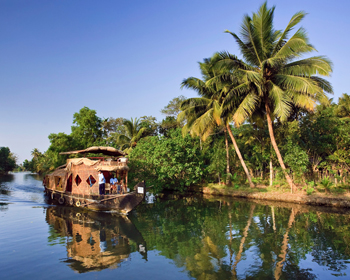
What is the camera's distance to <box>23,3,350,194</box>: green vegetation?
1238cm

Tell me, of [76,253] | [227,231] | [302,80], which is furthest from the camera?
[302,80]

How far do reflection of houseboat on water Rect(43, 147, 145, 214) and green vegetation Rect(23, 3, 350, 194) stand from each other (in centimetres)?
396

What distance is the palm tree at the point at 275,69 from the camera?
11844 millimetres

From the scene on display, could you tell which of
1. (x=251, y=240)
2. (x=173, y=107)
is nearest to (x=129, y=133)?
(x=173, y=107)

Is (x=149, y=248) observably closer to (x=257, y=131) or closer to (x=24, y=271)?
(x=24, y=271)

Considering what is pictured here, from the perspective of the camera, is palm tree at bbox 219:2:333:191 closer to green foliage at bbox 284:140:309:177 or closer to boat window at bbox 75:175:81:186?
green foliage at bbox 284:140:309:177

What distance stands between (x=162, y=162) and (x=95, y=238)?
9.55m

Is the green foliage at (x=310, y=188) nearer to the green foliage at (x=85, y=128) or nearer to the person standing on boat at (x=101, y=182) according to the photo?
the person standing on boat at (x=101, y=182)

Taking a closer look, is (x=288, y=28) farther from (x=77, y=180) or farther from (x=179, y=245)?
(x=77, y=180)

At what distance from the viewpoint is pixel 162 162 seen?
1742 cm

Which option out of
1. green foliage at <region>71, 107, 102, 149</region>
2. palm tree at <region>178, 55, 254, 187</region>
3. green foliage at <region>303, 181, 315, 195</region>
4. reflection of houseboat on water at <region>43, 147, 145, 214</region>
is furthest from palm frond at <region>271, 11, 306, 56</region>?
green foliage at <region>71, 107, 102, 149</region>

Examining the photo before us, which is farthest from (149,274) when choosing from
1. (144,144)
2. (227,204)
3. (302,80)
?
(144,144)

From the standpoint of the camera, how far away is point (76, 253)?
6789mm

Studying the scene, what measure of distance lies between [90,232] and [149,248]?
2.79m
